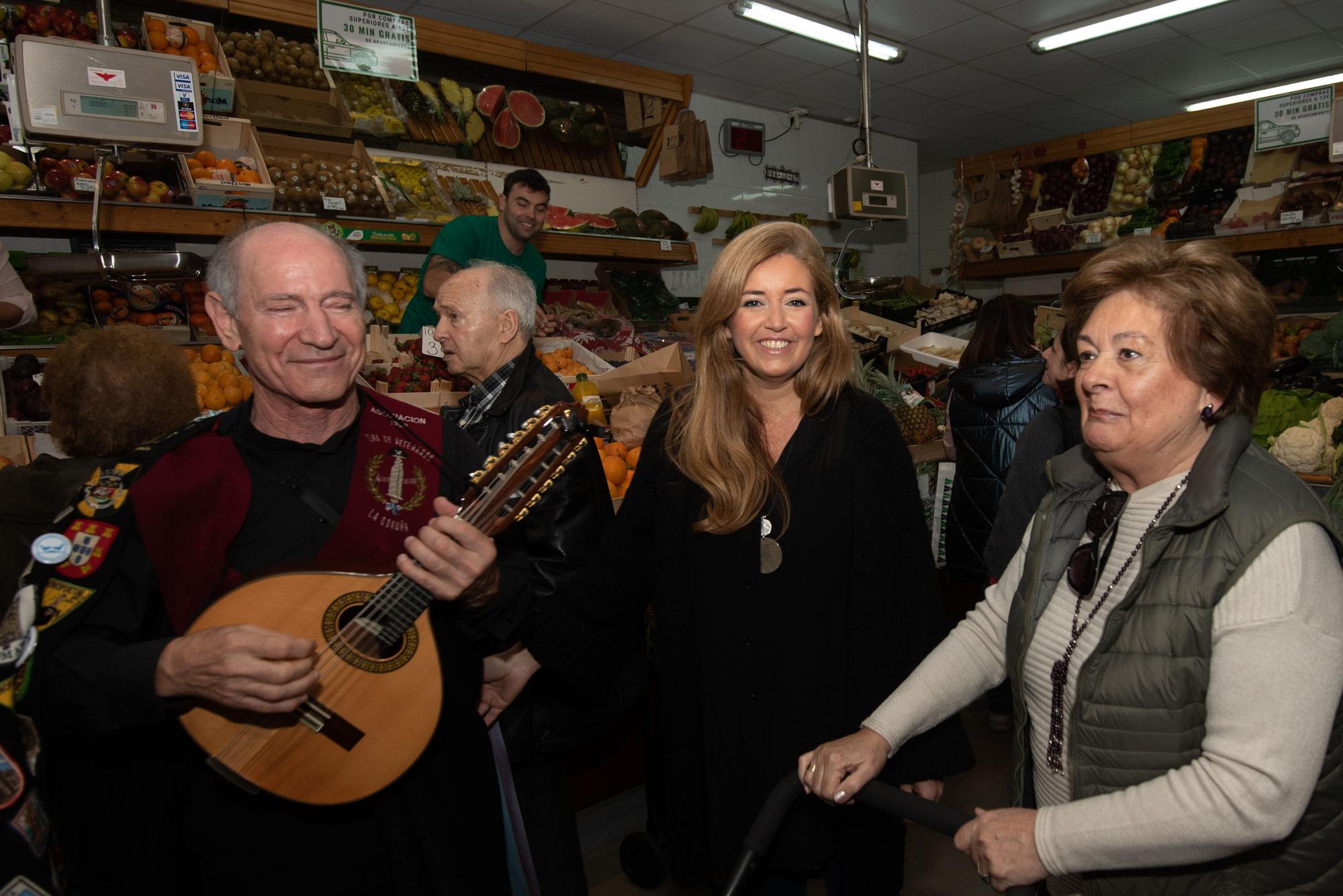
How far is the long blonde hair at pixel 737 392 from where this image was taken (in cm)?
171

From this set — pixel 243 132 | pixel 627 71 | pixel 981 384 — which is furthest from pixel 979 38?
pixel 243 132

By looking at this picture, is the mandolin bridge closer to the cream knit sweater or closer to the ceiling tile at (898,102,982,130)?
the cream knit sweater

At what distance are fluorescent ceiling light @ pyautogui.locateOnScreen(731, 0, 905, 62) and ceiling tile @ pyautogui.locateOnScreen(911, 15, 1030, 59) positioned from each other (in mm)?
228

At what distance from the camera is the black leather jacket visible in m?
1.86

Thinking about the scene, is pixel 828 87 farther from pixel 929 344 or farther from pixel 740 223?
pixel 929 344

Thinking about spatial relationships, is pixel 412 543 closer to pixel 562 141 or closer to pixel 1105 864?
pixel 1105 864

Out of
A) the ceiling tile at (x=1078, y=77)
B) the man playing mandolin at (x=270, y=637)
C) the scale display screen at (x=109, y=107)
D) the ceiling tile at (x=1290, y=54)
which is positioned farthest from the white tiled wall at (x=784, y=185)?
the man playing mandolin at (x=270, y=637)

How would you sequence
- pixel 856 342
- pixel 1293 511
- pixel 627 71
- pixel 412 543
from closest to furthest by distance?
1. pixel 1293 511
2. pixel 412 543
3. pixel 856 342
4. pixel 627 71

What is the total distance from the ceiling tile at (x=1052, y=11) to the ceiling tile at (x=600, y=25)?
249cm

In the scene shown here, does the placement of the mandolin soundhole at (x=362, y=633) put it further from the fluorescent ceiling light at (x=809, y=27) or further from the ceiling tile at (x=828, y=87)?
the ceiling tile at (x=828, y=87)

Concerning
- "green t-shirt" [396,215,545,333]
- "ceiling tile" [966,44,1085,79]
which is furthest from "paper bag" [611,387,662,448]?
"ceiling tile" [966,44,1085,79]

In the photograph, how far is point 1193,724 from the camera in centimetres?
109

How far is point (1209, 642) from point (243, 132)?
4.79m

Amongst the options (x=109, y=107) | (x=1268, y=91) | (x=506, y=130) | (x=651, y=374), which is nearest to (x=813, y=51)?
(x=506, y=130)
